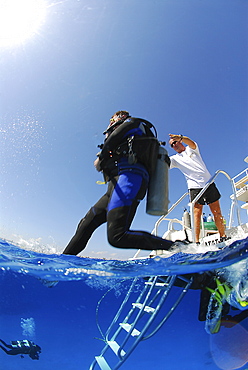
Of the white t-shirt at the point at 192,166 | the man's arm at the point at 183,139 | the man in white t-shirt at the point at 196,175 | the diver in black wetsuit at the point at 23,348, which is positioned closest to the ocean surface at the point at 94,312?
the diver in black wetsuit at the point at 23,348

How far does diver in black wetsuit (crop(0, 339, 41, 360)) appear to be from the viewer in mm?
2018

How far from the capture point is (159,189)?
1.74 metres

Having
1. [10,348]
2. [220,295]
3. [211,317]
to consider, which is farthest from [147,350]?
[10,348]

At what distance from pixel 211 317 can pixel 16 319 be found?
2.25 metres

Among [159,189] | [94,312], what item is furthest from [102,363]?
[159,189]

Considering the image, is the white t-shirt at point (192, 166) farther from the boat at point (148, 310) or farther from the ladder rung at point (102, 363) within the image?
the ladder rung at point (102, 363)

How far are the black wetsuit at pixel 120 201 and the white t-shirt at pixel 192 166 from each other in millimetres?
1013

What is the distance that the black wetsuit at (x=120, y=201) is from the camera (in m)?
1.58

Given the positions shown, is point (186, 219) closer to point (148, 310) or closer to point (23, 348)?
point (148, 310)

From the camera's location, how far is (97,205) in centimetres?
196

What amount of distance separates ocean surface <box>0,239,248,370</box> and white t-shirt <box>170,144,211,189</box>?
0.93 meters

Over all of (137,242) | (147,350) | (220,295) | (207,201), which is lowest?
(147,350)

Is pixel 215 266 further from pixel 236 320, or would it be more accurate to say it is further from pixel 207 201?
pixel 207 201

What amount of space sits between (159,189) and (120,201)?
374 mm
